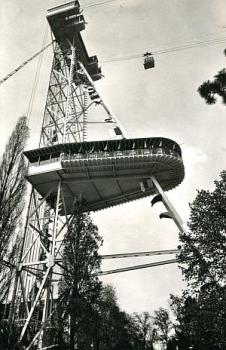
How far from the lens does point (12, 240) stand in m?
19.4

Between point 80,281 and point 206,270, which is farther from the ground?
point 80,281

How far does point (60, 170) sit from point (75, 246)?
33.8ft

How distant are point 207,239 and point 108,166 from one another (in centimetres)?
1559

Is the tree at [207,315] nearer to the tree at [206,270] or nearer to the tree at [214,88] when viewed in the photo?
the tree at [206,270]

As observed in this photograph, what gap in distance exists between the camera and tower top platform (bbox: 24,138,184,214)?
32.8 metres

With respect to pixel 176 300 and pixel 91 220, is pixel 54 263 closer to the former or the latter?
pixel 91 220

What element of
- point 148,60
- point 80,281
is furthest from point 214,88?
point 148,60

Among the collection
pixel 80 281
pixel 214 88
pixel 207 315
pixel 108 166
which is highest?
pixel 108 166

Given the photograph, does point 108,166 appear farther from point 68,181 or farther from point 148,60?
point 148,60

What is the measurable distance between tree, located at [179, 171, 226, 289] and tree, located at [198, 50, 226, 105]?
8.81 m

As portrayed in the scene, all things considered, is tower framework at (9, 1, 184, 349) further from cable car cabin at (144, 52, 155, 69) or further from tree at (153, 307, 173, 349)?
tree at (153, 307, 173, 349)

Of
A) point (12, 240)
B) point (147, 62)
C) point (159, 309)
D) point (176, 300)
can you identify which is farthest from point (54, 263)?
point (159, 309)

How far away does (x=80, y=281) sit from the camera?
23391 millimetres

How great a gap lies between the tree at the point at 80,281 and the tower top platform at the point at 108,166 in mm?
6680
